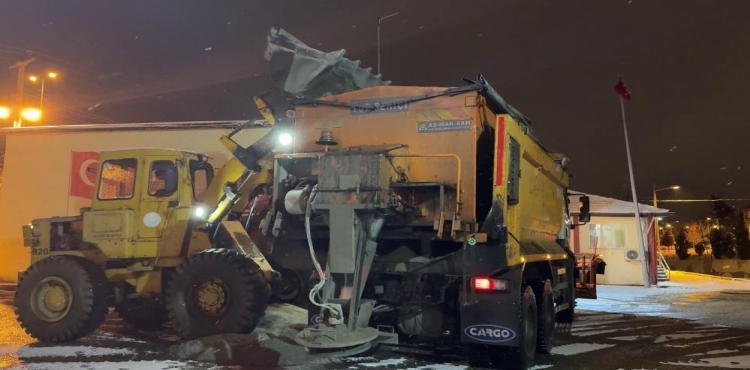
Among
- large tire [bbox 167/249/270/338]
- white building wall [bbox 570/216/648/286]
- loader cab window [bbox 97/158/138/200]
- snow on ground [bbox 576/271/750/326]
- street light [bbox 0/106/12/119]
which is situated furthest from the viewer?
white building wall [bbox 570/216/648/286]

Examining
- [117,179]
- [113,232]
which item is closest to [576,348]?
[113,232]

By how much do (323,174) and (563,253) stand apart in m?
5.11

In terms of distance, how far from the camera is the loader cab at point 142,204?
29.1ft

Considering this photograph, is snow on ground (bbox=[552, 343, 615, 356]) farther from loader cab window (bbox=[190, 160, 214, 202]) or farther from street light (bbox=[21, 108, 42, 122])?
street light (bbox=[21, 108, 42, 122])

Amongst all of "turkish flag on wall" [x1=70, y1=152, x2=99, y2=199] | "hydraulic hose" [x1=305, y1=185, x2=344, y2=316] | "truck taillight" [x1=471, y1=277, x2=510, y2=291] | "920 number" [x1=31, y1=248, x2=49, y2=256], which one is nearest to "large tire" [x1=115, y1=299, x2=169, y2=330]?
"920 number" [x1=31, y1=248, x2=49, y2=256]

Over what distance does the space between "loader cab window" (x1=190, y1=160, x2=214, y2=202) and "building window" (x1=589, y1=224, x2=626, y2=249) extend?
727 inches

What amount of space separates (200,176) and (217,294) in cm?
259

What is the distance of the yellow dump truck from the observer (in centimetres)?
621

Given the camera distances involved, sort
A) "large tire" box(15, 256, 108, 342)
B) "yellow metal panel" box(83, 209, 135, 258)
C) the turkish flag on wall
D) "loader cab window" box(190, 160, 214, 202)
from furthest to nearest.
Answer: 1. the turkish flag on wall
2. "loader cab window" box(190, 160, 214, 202)
3. "yellow metal panel" box(83, 209, 135, 258)
4. "large tire" box(15, 256, 108, 342)

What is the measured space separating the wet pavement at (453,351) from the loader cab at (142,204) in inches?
57.7

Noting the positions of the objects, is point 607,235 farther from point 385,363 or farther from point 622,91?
point 385,363

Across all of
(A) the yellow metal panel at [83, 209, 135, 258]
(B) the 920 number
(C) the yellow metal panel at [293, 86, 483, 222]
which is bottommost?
(B) the 920 number

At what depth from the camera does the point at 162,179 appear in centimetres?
909

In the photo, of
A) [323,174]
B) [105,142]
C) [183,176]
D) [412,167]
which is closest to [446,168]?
[412,167]
